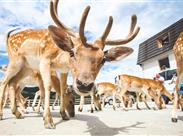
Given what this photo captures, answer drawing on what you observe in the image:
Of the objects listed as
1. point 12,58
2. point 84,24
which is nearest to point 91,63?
point 84,24

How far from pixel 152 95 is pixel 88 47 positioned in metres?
9.22

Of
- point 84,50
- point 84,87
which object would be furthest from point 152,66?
point 84,87

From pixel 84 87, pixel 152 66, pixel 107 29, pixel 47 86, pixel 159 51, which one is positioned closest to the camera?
pixel 84 87

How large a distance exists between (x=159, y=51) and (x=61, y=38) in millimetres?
24946

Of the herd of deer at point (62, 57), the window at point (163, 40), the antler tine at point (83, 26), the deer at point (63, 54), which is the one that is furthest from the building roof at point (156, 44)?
the antler tine at point (83, 26)

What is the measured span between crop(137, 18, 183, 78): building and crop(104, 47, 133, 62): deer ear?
70.4ft

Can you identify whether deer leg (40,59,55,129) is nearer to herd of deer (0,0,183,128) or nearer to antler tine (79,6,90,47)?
herd of deer (0,0,183,128)

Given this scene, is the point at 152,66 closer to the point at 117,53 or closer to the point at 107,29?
the point at 117,53

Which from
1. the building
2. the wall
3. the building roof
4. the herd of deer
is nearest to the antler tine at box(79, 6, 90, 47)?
the herd of deer

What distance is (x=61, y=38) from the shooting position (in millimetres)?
4855


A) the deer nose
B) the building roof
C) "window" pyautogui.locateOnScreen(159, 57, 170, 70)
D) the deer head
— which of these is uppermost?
the building roof

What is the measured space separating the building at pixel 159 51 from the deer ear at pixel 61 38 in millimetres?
22028

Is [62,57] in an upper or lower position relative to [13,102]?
upper

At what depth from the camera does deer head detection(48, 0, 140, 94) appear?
394 cm
